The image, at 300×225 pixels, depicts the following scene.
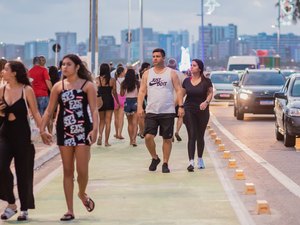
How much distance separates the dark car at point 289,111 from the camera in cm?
1856

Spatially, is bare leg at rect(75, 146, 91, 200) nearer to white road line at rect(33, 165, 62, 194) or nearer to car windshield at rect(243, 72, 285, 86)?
white road line at rect(33, 165, 62, 194)

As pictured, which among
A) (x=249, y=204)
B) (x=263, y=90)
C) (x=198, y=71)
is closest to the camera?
(x=249, y=204)

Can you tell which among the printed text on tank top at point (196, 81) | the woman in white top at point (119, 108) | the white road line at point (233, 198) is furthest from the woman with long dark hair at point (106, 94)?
the printed text on tank top at point (196, 81)

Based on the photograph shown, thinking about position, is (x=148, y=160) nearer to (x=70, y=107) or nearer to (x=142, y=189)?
(x=142, y=189)

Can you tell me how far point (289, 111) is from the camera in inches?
738

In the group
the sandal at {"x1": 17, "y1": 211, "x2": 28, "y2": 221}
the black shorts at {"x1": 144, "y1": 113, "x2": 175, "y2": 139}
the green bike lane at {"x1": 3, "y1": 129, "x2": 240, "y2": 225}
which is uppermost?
the black shorts at {"x1": 144, "y1": 113, "x2": 175, "y2": 139}

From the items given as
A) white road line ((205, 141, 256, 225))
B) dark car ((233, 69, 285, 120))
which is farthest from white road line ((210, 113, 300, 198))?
dark car ((233, 69, 285, 120))

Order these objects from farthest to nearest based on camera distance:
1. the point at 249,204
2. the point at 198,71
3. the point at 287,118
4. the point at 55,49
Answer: the point at 55,49 → the point at 287,118 → the point at 198,71 → the point at 249,204

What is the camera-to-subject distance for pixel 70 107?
9578 millimetres

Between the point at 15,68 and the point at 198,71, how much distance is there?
17.4 ft

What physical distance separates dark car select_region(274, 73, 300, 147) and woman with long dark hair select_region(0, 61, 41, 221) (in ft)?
31.2

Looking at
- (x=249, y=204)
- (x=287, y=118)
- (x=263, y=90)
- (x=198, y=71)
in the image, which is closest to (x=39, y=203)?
(x=249, y=204)

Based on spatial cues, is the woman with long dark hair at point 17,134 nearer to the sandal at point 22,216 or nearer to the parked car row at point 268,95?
the sandal at point 22,216

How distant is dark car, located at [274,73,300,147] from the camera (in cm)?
1856
